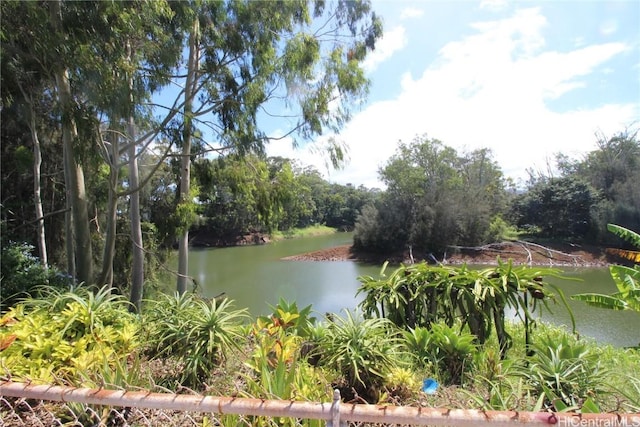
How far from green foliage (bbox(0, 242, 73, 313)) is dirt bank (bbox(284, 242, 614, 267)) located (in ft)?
39.7

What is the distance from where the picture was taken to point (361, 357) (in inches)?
61.2

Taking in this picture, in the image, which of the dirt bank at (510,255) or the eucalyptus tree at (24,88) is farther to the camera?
the dirt bank at (510,255)

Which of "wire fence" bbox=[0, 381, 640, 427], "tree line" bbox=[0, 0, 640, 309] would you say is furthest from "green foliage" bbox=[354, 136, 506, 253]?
"wire fence" bbox=[0, 381, 640, 427]

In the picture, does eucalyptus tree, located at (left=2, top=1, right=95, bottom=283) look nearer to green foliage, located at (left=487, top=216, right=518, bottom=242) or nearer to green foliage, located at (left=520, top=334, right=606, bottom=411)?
green foliage, located at (left=520, top=334, right=606, bottom=411)

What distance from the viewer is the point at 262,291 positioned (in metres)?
10.3

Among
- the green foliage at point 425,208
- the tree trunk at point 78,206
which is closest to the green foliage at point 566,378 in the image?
the tree trunk at point 78,206

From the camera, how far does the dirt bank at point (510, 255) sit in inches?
584

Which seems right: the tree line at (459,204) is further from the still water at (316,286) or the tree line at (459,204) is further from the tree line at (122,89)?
the tree line at (122,89)

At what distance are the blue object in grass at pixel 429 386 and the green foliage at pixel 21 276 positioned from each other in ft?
10.4

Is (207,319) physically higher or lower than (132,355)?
higher

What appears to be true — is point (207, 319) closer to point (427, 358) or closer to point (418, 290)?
point (427, 358)

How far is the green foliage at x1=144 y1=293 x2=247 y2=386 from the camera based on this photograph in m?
1.61

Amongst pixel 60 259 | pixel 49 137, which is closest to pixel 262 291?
pixel 60 259

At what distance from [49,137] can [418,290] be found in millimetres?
7052
